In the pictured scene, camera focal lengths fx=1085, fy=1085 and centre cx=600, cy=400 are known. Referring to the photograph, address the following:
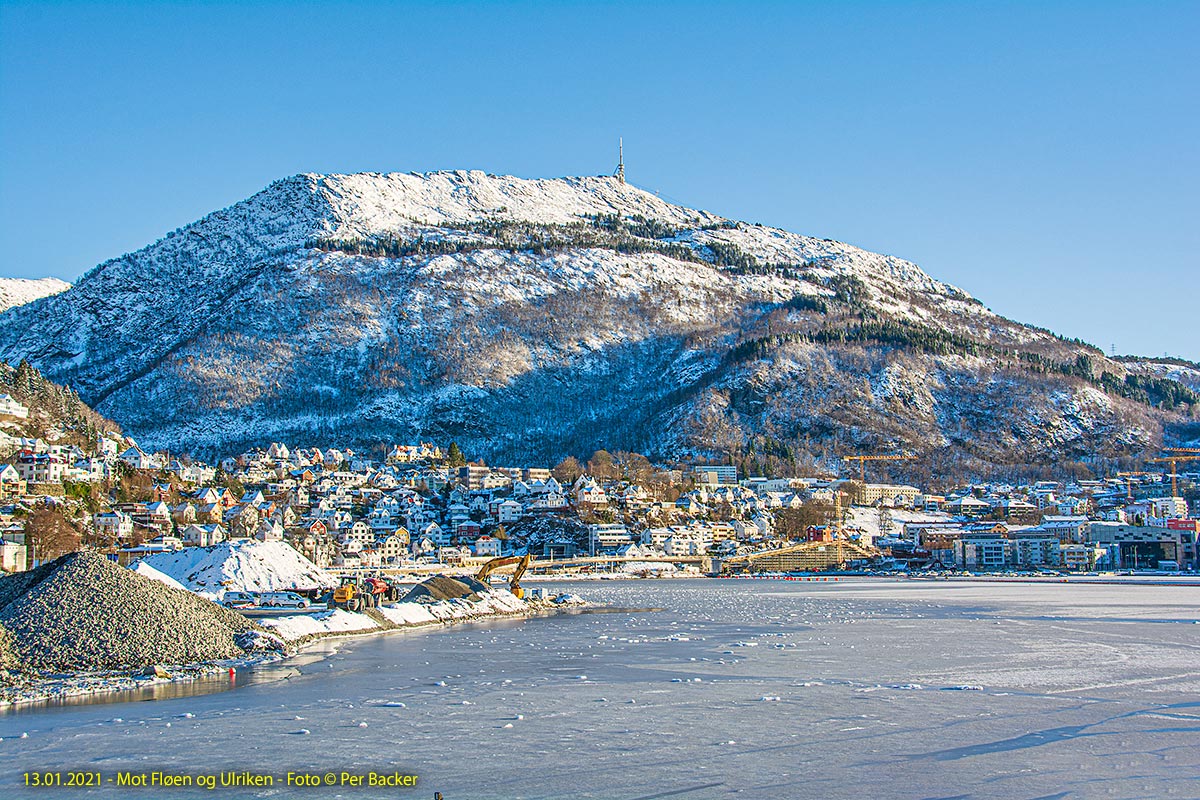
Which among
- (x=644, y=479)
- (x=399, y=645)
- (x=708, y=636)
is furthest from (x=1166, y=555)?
(x=399, y=645)

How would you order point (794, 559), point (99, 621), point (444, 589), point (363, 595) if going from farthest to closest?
1. point (794, 559)
2. point (444, 589)
3. point (363, 595)
4. point (99, 621)

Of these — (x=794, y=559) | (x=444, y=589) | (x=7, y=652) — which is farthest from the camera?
(x=794, y=559)

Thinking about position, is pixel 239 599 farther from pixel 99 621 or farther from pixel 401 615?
pixel 99 621

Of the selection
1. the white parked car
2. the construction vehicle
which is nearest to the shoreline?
the construction vehicle

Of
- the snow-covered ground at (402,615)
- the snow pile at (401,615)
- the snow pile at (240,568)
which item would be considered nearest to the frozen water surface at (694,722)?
the snow-covered ground at (402,615)

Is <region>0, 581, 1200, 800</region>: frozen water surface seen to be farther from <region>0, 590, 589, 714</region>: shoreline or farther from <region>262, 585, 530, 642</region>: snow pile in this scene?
<region>262, 585, 530, 642</region>: snow pile

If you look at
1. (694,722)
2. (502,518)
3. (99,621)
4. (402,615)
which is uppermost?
→ (99,621)

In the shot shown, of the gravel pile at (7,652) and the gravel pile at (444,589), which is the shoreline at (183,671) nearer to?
the gravel pile at (7,652)

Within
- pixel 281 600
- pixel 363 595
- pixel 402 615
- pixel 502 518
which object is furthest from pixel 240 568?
pixel 502 518
